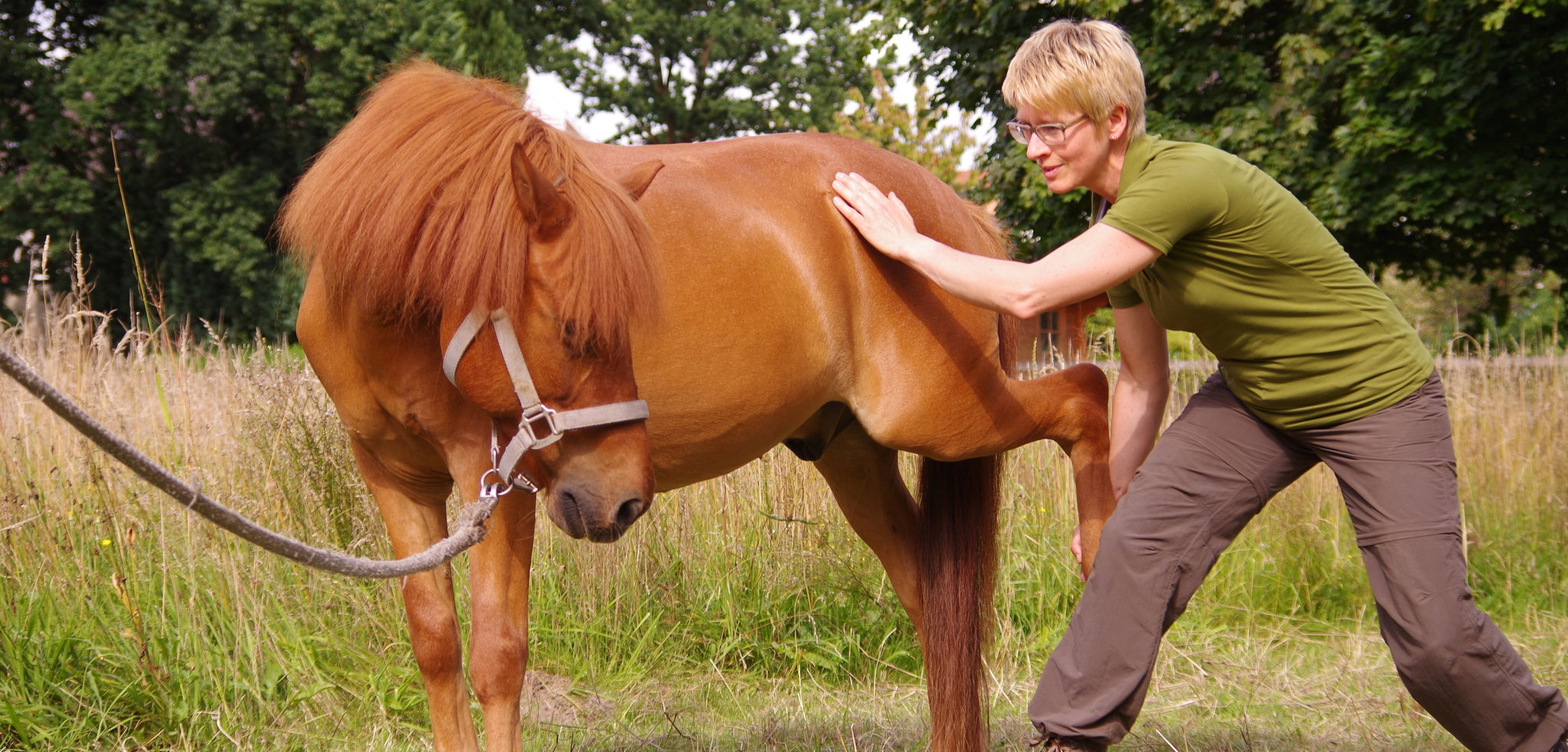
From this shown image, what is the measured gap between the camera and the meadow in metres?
3.55

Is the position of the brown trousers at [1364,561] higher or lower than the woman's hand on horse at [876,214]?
lower

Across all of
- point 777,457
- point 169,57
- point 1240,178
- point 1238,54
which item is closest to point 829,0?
point 169,57

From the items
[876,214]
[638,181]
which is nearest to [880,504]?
[876,214]

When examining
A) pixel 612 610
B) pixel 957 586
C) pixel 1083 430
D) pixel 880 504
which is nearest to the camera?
pixel 1083 430

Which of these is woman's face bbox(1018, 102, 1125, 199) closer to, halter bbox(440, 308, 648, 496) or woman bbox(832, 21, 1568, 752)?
woman bbox(832, 21, 1568, 752)

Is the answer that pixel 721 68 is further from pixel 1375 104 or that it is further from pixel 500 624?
pixel 500 624

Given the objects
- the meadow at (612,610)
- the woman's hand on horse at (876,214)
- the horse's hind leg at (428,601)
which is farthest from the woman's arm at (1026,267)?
the meadow at (612,610)

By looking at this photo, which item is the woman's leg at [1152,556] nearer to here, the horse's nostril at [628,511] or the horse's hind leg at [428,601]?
the horse's nostril at [628,511]

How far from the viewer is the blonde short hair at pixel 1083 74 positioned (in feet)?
7.45

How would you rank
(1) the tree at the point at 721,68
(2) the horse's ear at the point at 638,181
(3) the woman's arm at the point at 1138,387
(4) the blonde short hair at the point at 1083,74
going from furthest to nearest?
(1) the tree at the point at 721,68 < (3) the woman's arm at the point at 1138,387 < (2) the horse's ear at the point at 638,181 < (4) the blonde short hair at the point at 1083,74

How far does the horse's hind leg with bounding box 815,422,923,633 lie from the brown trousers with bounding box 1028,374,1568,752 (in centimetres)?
119

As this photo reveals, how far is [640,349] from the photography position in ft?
8.46

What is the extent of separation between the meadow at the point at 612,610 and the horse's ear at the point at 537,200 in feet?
6.89

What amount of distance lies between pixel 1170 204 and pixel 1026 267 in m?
0.33
